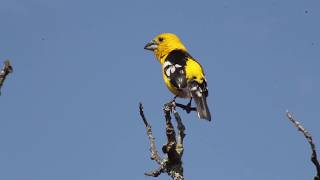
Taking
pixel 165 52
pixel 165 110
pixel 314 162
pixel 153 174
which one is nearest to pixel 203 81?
pixel 165 52

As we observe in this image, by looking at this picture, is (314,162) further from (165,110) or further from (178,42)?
(178,42)

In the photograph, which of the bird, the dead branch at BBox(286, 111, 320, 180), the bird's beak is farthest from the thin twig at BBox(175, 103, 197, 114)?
the dead branch at BBox(286, 111, 320, 180)

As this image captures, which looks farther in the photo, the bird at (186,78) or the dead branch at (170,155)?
the bird at (186,78)

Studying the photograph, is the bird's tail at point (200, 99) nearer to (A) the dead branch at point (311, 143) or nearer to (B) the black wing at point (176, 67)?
(B) the black wing at point (176, 67)

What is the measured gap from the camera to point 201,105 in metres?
7.46

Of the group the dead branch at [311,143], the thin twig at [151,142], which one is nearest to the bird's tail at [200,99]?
the thin twig at [151,142]

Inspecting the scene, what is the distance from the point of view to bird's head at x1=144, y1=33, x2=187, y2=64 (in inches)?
387

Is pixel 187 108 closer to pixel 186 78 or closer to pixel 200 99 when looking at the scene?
pixel 200 99

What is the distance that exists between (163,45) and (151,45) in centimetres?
25

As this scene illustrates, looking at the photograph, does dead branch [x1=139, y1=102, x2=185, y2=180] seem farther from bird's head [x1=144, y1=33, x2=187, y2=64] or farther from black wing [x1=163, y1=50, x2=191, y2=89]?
bird's head [x1=144, y1=33, x2=187, y2=64]

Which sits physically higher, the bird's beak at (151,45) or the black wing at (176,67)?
the bird's beak at (151,45)

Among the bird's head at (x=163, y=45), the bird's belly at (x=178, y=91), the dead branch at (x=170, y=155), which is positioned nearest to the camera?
the dead branch at (x=170, y=155)

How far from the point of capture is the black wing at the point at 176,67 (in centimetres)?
797

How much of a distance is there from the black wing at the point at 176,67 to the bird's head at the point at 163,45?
18.1 inches
